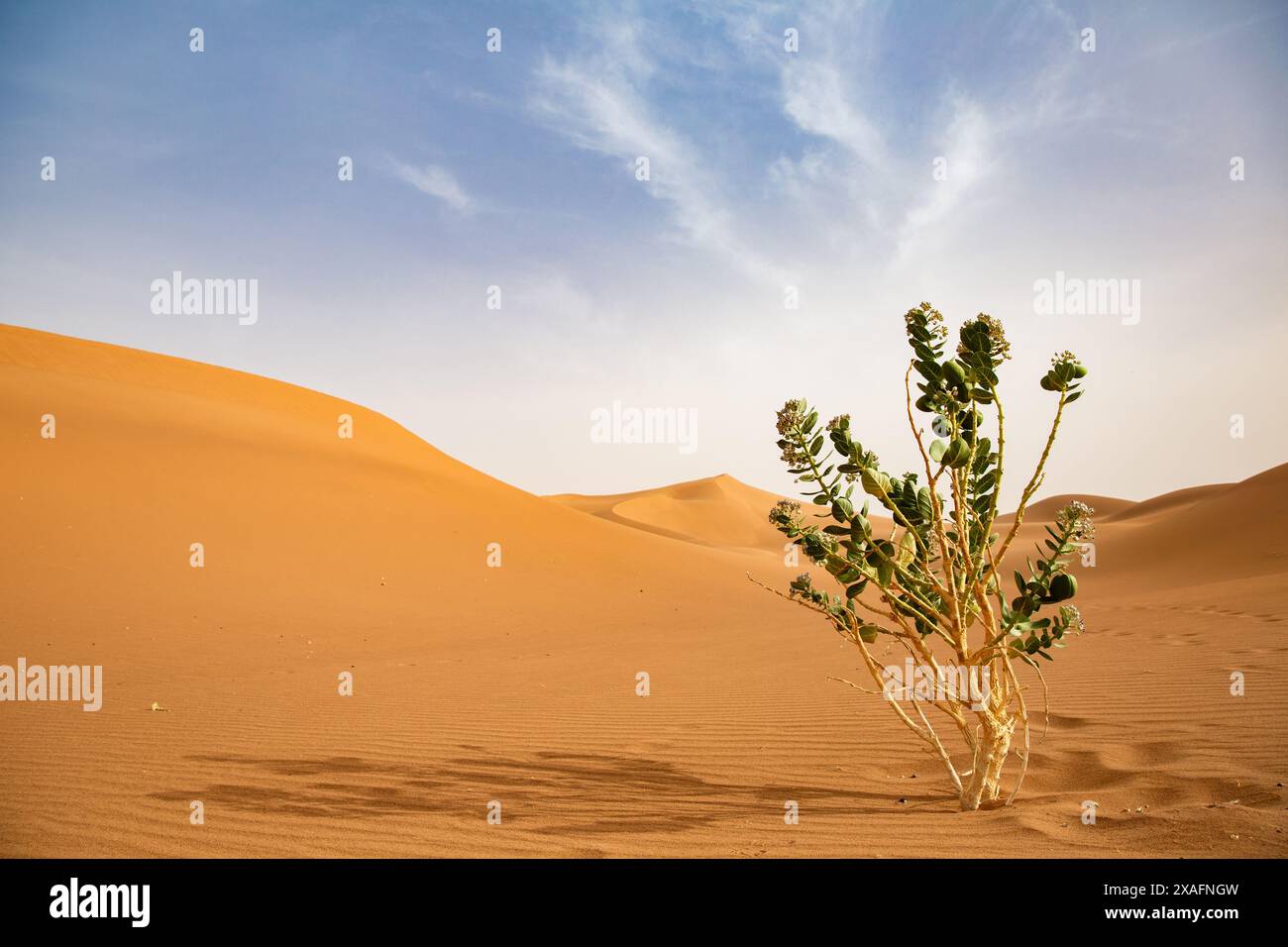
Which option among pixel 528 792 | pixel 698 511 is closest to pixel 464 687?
pixel 528 792

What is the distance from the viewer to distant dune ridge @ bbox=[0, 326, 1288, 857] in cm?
384

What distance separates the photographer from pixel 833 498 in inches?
162

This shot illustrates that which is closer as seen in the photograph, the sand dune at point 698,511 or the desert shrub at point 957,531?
the desert shrub at point 957,531

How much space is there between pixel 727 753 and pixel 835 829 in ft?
6.83

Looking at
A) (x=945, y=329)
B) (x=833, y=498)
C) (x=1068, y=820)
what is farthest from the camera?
(x=833, y=498)

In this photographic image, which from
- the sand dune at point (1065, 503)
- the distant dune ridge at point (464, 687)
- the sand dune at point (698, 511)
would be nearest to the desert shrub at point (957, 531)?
the distant dune ridge at point (464, 687)

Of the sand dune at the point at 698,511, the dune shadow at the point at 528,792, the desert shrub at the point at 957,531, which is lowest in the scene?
the dune shadow at the point at 528,792

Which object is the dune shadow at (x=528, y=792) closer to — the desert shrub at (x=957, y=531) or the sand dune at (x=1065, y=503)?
the desert shrub at (x=957, y=531)

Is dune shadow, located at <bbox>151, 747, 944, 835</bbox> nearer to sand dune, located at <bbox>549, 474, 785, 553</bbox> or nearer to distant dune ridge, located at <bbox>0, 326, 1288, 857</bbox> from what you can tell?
distant dune ridge, located at <bbox>0, 326, 1288, 857</bbox>

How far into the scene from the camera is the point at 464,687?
8977mm

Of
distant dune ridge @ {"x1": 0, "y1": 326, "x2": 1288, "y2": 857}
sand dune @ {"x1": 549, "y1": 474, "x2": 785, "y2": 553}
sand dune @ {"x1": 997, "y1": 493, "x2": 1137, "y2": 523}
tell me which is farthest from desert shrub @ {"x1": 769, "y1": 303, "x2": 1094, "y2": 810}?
sand dune @ {"x1": 997, "y1": 493, "x2": 1137, "y2": 523}

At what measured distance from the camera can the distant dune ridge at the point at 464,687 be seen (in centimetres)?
384
